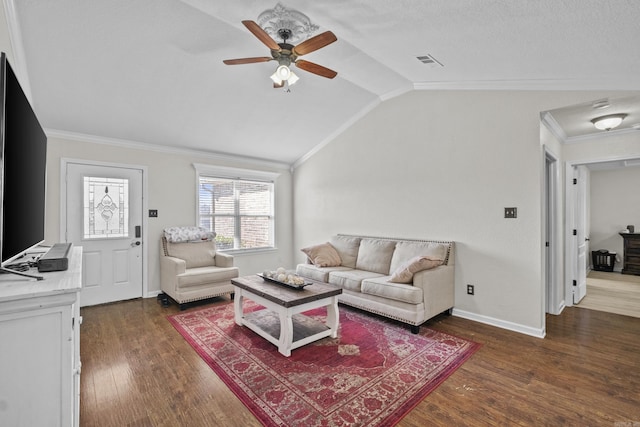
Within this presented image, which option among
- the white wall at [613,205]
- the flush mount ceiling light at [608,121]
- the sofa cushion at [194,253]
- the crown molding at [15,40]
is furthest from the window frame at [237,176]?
the white wall at [613,205]

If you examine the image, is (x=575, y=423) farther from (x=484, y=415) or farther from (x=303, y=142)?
(x=303, y=142)

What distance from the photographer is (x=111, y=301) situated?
4234 millimetres

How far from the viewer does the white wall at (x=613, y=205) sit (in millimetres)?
6238

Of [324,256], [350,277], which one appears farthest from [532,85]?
[324,256]

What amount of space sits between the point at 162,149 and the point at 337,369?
13.1 ft

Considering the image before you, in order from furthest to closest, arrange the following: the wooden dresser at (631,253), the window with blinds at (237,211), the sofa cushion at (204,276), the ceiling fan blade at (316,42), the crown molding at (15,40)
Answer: the wooden dresser at (631,253) → the window with blinds at (237,211) → the sofa cushion at (204,276) → the ceiling fan blade at (316,42) → the crown molding at (15,40)

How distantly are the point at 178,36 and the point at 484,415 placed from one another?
12.2ft

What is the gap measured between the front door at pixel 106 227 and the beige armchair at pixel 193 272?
0.42m

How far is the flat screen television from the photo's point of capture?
1.22 metres

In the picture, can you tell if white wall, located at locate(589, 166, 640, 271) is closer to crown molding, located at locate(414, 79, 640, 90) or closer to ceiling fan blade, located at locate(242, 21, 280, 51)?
crown molding, located at locate(414, 79, 640, 90)

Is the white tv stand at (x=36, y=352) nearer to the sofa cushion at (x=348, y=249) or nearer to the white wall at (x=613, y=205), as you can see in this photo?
the sofa cushion at (x=348, y=249)

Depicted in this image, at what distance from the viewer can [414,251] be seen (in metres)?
3.83

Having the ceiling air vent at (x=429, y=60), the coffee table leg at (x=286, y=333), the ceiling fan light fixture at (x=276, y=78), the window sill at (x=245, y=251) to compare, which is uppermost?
the ceiling air vent at (x=429, y=60)

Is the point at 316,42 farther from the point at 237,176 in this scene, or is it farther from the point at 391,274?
the point at 237,176
